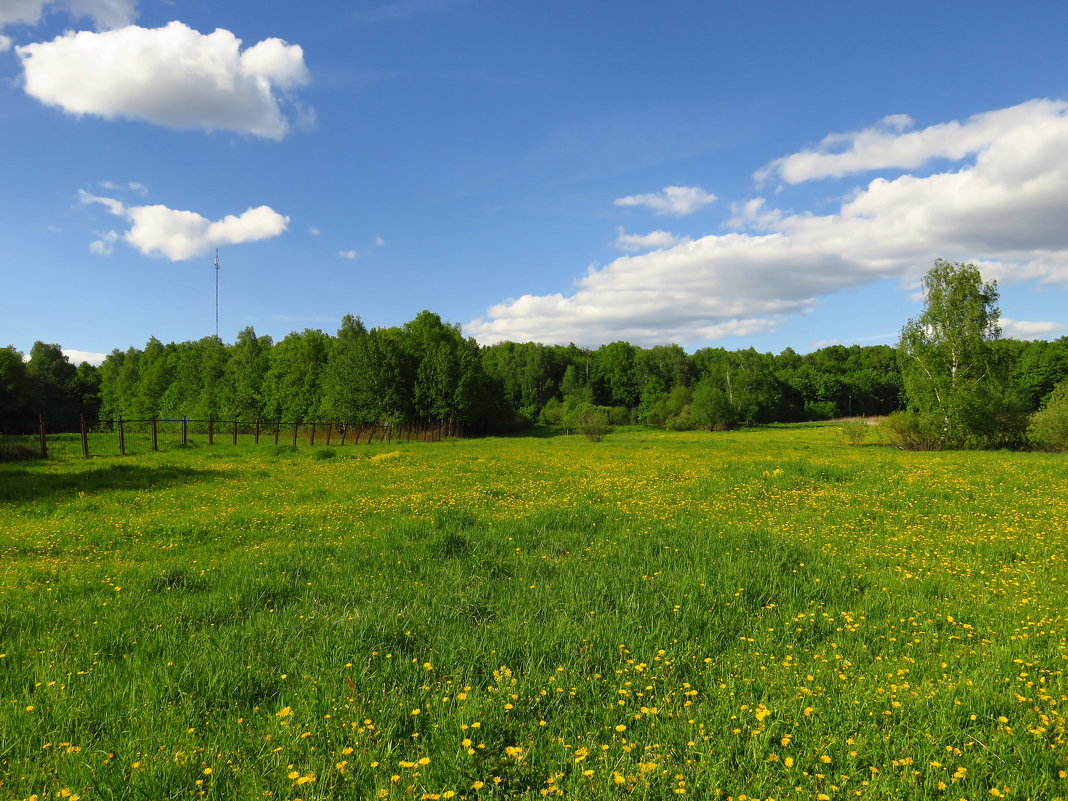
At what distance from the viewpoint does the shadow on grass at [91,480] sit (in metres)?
16.7

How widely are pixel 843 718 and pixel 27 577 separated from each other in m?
11.2

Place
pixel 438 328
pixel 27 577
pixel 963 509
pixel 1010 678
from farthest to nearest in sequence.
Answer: pixel 438 328 < pixel 963 509 < pixel 27 577 < pixel 1010 678

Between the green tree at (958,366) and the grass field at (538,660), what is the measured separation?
3649 centimetres

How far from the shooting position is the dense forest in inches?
2628

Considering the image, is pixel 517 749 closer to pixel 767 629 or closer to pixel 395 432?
pixel 767 629

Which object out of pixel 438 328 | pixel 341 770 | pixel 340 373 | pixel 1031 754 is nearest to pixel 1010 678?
pixel 1031 754

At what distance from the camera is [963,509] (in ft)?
43.6

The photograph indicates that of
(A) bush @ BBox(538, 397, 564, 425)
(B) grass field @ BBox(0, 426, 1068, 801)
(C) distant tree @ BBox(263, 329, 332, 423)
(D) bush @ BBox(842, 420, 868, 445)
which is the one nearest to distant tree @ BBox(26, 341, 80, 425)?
(C) distant tree @ BBox(263, 329, 332, 423)

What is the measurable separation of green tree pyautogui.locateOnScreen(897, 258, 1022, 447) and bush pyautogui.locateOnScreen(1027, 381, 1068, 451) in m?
1.30

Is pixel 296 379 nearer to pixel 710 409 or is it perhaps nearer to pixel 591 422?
pixel 591 422

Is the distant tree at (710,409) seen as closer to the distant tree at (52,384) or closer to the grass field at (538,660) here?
the grass field at (538,660)

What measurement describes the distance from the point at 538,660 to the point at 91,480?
20769 millimetres

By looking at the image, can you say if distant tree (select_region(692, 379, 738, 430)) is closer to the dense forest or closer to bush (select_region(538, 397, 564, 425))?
the dense forest

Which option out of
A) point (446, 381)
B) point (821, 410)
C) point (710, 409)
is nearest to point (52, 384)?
point (446, 381)
